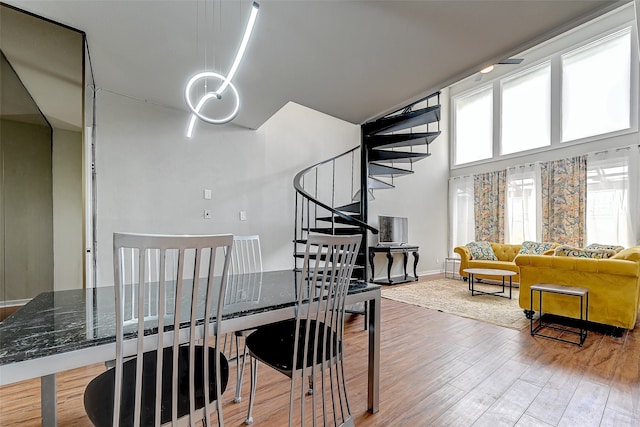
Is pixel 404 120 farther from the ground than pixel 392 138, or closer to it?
farther from the ground

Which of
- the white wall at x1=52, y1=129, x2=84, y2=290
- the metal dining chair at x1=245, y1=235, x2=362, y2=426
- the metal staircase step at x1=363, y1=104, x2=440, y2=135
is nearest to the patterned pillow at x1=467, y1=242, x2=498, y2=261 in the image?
the metal staircase step at x1=363, y1=104, x2=440, y2=135

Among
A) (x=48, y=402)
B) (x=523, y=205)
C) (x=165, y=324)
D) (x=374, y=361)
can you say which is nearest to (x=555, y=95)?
(x=523, y=205)

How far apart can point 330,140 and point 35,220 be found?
381cm

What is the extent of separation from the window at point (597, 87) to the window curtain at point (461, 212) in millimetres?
1903

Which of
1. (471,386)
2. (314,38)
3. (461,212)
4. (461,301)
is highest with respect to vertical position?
(314,38)

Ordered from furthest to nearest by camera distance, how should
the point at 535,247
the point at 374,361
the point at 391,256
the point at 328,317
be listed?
the point at 391,256 < the point at 535,247 < the point at 374,361 < the point at 328,317

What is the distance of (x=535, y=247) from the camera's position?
5043 mm

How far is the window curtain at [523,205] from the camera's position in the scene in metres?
→ 5.45

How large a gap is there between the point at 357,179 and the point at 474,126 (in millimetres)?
3317

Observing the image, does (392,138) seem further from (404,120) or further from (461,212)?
(461,212)

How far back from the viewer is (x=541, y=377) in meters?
2.08

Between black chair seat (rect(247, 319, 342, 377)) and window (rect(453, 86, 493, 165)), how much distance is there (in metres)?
6.23

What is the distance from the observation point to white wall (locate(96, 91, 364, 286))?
10.0ft

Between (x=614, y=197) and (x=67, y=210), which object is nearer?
(x=67, y=210)
